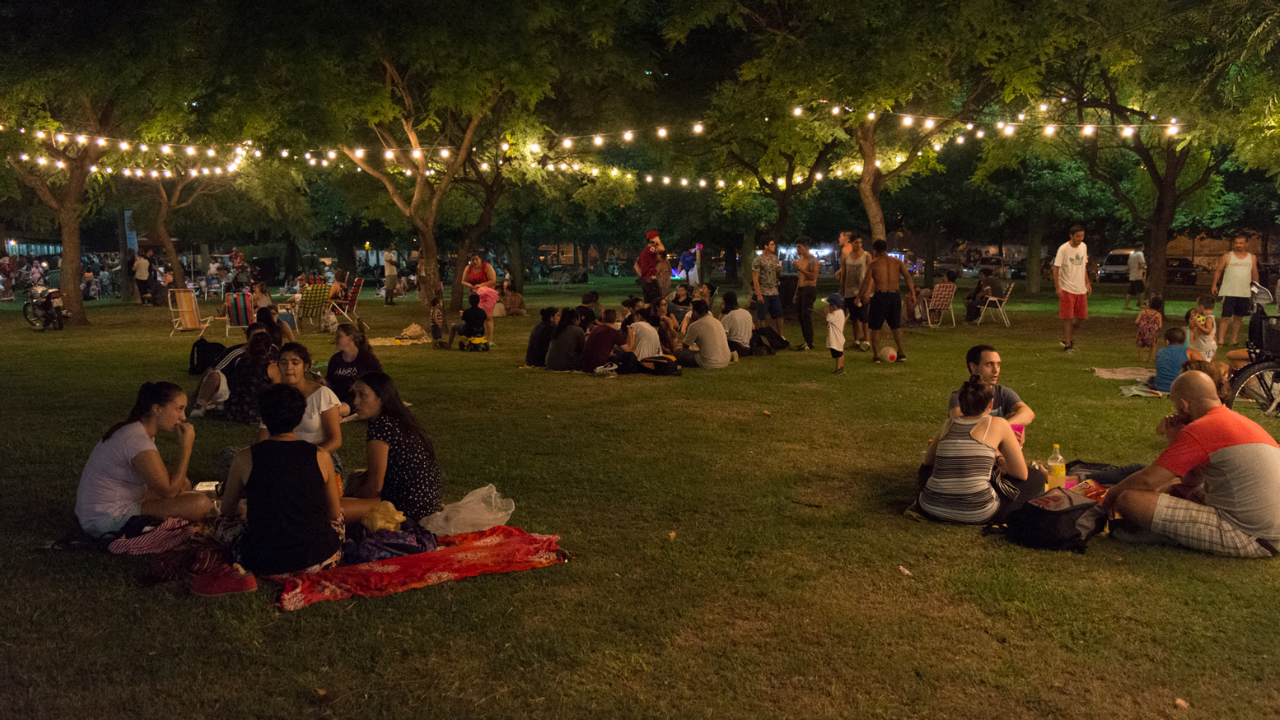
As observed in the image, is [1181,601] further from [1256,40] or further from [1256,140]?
[1256,140]

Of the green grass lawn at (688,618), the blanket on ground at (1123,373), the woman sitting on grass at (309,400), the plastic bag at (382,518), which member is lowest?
the green grass lawn at (688,618)

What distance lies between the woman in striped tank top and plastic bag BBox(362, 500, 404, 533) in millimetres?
3409

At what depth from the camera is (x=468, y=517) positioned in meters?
5.79

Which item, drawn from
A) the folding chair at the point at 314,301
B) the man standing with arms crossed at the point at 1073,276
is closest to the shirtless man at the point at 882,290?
the man standing with arms crossed at the point at 1073,276

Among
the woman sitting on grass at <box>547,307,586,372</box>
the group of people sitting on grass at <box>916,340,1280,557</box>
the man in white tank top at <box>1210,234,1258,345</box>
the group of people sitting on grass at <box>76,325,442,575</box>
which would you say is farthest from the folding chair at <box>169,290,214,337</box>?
the man in white tank top at <box>1210,234,1258,345</box>

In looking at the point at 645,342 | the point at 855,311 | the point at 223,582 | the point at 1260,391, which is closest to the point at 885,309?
the point at 855,311

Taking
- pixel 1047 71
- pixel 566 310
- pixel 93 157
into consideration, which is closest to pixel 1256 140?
pixel 1047 71

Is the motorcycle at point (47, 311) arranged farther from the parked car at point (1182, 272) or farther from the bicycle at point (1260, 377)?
the parked car at point (1182, 272)

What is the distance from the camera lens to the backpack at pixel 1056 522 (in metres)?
5.37

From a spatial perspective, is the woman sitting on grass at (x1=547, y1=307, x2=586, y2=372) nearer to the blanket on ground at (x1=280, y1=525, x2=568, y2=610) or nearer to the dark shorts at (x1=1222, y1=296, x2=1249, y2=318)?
the blanket on ground at (x1=280, y1=525, x2=568, y2=610)

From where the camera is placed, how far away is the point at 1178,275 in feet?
135

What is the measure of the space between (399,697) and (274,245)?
62.0m

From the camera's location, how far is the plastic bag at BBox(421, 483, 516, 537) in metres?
5.75

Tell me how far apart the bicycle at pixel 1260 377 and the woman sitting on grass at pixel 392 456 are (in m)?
7.35
